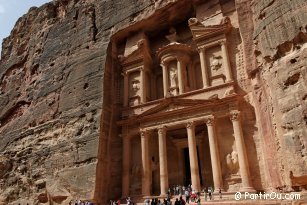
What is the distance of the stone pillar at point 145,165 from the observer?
13.8 m

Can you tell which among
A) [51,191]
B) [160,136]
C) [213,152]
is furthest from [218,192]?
[51,191]

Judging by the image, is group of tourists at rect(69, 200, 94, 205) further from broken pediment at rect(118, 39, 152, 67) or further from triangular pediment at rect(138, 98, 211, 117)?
broken pediment at rect(118, 39, 152, 67)

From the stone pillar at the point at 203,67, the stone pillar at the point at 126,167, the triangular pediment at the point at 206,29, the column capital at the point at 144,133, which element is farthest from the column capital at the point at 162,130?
the triangular pediment at the point at 206,29

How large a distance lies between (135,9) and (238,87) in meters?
7.58

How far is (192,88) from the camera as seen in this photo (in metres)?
16.0

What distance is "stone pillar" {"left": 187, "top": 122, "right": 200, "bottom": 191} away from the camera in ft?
42.3

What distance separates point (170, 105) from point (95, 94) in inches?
158

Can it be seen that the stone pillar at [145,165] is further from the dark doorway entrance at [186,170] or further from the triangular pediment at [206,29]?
the triangular pediment at [206,29]

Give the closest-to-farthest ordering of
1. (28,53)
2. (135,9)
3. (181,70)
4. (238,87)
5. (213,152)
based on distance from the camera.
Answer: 1. (213,152)
2. (238,87)
3. (181,70)
4. (135,9)
5. (28,53)

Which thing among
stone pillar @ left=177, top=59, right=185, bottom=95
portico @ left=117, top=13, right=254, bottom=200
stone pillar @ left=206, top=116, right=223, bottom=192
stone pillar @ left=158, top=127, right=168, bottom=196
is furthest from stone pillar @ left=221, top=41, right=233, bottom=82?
stone pillar @ left=158, top=127, right=168, bottom=196

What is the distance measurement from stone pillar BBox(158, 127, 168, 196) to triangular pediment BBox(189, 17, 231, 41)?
5446mm

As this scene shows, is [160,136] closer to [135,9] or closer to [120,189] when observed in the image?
[120,189]

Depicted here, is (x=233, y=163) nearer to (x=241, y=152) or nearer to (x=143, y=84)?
(x=241, y=152)

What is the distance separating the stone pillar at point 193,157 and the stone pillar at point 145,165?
7.28ft
